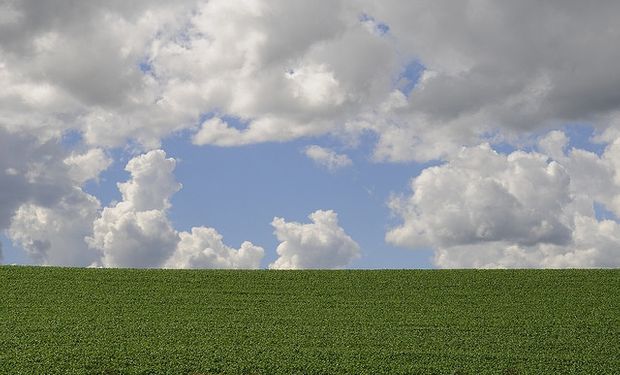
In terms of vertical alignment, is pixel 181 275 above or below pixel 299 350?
above

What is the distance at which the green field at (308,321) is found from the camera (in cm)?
2845

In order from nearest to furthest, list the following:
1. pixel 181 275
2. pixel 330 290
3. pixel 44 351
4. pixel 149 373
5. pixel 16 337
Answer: pixel 149 373, pixel 44 351, pixel 16 337, pixel 330 290, pixel 181 275

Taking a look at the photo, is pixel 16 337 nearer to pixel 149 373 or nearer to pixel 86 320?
pixel 86 320

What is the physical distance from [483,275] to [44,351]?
29.2 meters

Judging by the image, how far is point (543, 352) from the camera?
102 feet

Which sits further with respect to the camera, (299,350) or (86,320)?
(86,320)

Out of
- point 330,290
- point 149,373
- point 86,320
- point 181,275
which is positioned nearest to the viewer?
point 149,373

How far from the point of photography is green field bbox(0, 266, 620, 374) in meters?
28.5

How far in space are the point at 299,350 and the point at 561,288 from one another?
2164 cm

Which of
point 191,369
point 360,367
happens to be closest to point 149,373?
point 191,369

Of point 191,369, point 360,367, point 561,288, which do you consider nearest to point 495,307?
point 561,288

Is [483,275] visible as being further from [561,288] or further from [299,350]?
[299,350]

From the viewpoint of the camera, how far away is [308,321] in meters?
35.1

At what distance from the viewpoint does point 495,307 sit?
38.8 meters
